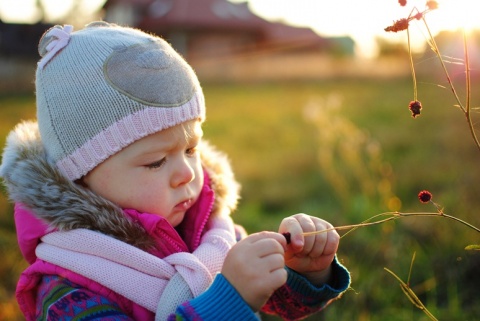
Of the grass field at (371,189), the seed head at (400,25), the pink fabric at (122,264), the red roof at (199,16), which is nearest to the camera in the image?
the seed head at (400,25)

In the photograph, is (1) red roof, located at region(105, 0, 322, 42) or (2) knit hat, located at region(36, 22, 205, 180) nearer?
(2) knit hat, located at region(36, 22, 205, 180)

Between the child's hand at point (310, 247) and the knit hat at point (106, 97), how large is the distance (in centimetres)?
49

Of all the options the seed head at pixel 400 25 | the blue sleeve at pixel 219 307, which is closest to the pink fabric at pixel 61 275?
the blue sleeve at pixel 219 307

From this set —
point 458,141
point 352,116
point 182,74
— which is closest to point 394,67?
point 352,116

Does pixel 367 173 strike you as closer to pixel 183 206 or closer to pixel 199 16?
pixel 183 206

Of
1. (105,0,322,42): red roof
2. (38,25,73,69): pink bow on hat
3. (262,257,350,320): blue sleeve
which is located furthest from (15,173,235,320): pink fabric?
(105,0,322,42): red roof

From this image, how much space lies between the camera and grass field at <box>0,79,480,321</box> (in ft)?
→ 9.48

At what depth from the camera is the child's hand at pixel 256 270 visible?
1.50 m

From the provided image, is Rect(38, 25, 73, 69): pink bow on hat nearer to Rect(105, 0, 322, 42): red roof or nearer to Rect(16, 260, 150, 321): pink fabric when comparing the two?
Rect(16, 260, 150, 321): pink fabric

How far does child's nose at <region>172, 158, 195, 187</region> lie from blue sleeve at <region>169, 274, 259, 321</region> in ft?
1.28

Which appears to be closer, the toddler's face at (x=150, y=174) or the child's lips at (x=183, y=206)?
the toddler's face at (x=150, y=174)

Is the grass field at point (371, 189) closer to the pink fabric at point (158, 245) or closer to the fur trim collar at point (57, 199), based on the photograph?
the pink fabric at point (158, 245)

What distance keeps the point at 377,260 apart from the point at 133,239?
6.36ft

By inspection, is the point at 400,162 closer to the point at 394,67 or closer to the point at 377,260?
the point at 377,260
